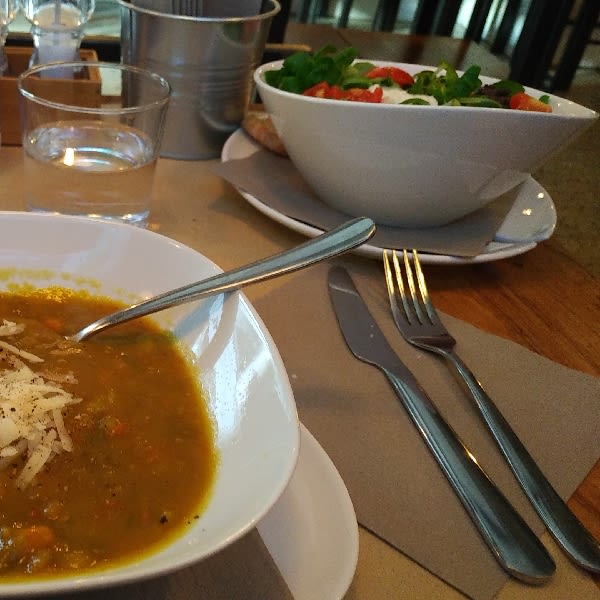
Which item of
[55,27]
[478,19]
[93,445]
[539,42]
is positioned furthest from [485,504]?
[478,19]

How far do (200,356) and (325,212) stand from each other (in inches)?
22.9

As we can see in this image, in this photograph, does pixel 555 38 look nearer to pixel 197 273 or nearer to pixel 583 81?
pixel 583 81

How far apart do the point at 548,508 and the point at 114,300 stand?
1.88 ft

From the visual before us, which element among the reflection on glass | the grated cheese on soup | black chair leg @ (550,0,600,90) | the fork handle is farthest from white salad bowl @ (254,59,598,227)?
black chair leg @ (550,0,600,90)

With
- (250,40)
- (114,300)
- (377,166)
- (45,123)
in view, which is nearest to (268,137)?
(250,40)

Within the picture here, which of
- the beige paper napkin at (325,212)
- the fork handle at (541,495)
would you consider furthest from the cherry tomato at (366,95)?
the fork handle at (541,495)

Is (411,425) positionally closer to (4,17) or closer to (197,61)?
(197,61)

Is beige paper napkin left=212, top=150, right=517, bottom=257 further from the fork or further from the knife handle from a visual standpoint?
the knife handle

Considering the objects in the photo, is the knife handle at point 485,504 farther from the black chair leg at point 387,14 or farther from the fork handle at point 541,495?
the black chair leg at point 387,14

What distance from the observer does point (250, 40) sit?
1386 millimetres

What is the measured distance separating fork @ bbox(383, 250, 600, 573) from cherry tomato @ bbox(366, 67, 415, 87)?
0.42 meters

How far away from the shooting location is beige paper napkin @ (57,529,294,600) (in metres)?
0.62

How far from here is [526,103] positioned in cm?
125

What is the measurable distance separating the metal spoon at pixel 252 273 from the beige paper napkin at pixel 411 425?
0.19 m
